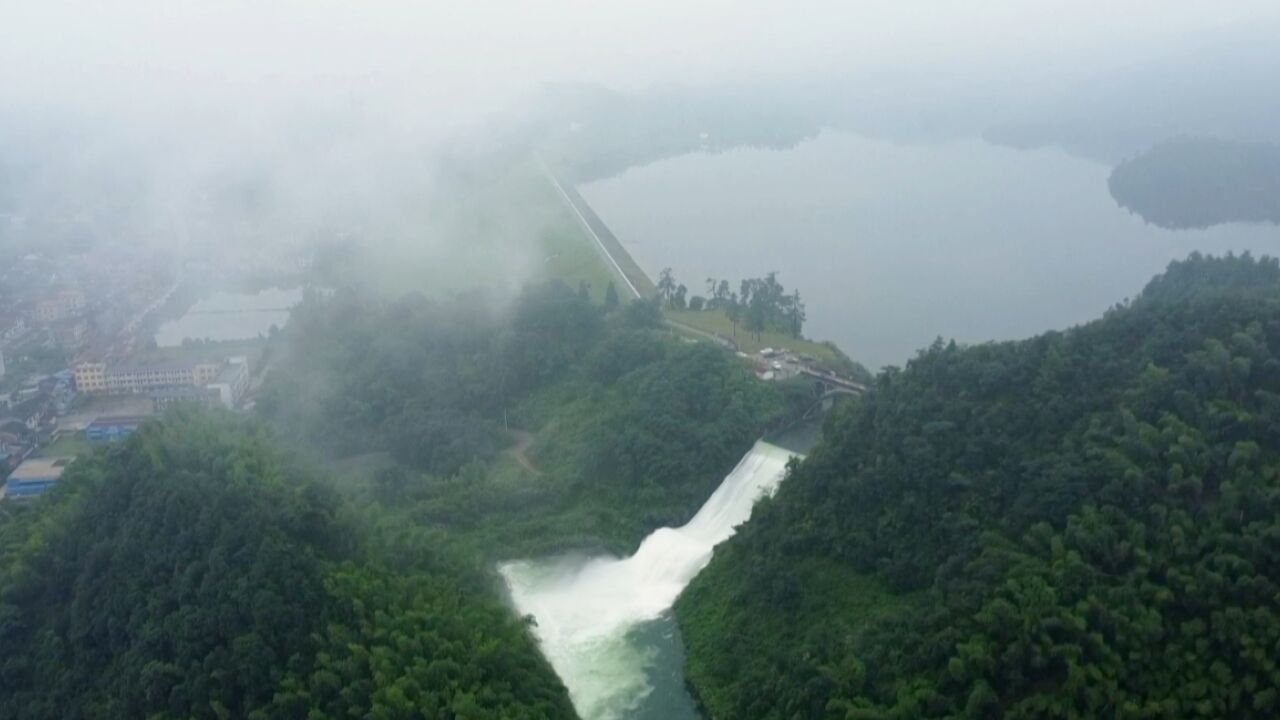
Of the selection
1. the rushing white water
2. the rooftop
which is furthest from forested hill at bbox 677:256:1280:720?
the rooftop

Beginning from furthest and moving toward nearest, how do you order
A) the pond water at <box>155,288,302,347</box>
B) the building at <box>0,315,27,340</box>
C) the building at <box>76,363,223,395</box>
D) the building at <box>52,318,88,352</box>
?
the pond water at <box>155,288,302,347</box>
the building at <box>0,315,27,340</box>
the building at <box>52,318,88,352</box>
the building at <box>76,363,223,395</box>

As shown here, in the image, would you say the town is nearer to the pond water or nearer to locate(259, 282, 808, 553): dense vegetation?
the pond water

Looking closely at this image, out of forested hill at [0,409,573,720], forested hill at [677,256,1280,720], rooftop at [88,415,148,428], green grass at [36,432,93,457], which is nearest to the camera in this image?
forested hill at [677,256,1280,720]

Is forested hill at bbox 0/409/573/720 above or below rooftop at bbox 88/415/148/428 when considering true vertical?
above

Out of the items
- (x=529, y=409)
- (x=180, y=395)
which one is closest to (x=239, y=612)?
(x=529, y=409)

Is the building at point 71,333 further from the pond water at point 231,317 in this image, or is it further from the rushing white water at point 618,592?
the rushing white water at point 618,592

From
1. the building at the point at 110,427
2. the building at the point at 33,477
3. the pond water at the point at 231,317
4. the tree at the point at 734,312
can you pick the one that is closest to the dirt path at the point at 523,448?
the tree at the point at 734,312
